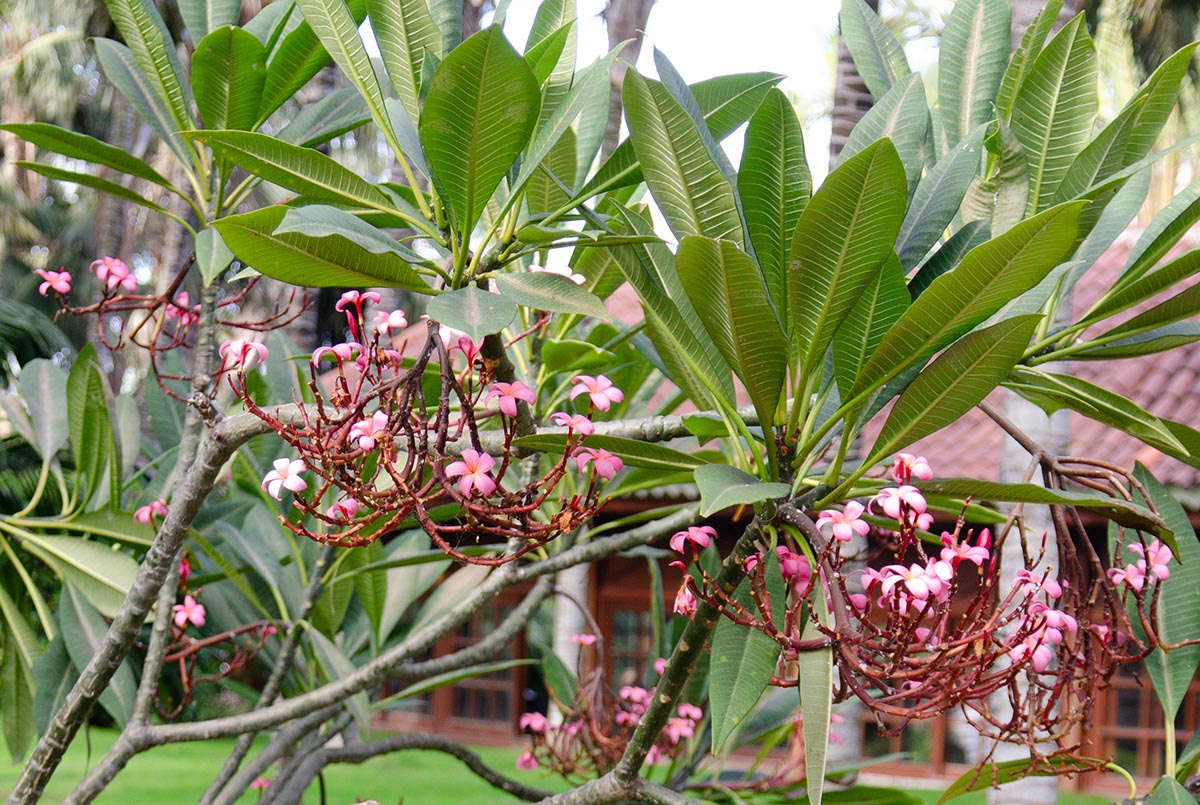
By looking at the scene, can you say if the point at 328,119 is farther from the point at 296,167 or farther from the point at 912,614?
the point at 912,614

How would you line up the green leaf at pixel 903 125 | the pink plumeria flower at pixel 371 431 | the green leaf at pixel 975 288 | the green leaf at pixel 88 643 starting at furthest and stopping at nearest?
the green leaf at pixel 88 643 → the green leaf at pixel 903 125 → the pink plumeria flower at pixel 371 431 → the green leaf at pixel 975 288

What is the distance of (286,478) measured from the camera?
108 cm

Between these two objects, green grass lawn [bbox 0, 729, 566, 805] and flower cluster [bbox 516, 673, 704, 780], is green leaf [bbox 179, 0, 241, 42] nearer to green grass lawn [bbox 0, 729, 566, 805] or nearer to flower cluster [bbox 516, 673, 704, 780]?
flower cluster [bbox 516, 673, 704, 780]

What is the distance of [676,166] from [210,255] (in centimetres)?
65

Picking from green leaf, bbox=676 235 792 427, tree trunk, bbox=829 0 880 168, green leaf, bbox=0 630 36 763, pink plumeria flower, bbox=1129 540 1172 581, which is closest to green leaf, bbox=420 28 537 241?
green leaf, bbox=676 235 792 427

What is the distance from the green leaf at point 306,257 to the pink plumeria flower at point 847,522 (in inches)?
18.4

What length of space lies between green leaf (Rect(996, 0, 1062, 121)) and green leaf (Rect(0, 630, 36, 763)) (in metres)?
1.99

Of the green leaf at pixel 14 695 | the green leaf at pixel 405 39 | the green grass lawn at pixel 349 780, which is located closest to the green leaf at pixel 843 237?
the green leaf at pixel 405 39

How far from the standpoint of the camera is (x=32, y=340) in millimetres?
4824

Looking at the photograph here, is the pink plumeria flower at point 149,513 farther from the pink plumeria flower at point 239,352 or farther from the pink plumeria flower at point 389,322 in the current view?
the pink plumeria flower at point 389,322

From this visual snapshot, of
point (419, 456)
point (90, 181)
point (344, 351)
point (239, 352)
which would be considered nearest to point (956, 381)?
point (419, 456)

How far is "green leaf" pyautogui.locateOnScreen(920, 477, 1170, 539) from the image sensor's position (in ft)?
3.26

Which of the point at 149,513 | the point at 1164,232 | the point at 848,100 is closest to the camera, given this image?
the point at 1164,232

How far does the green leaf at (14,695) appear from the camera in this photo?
209cm
